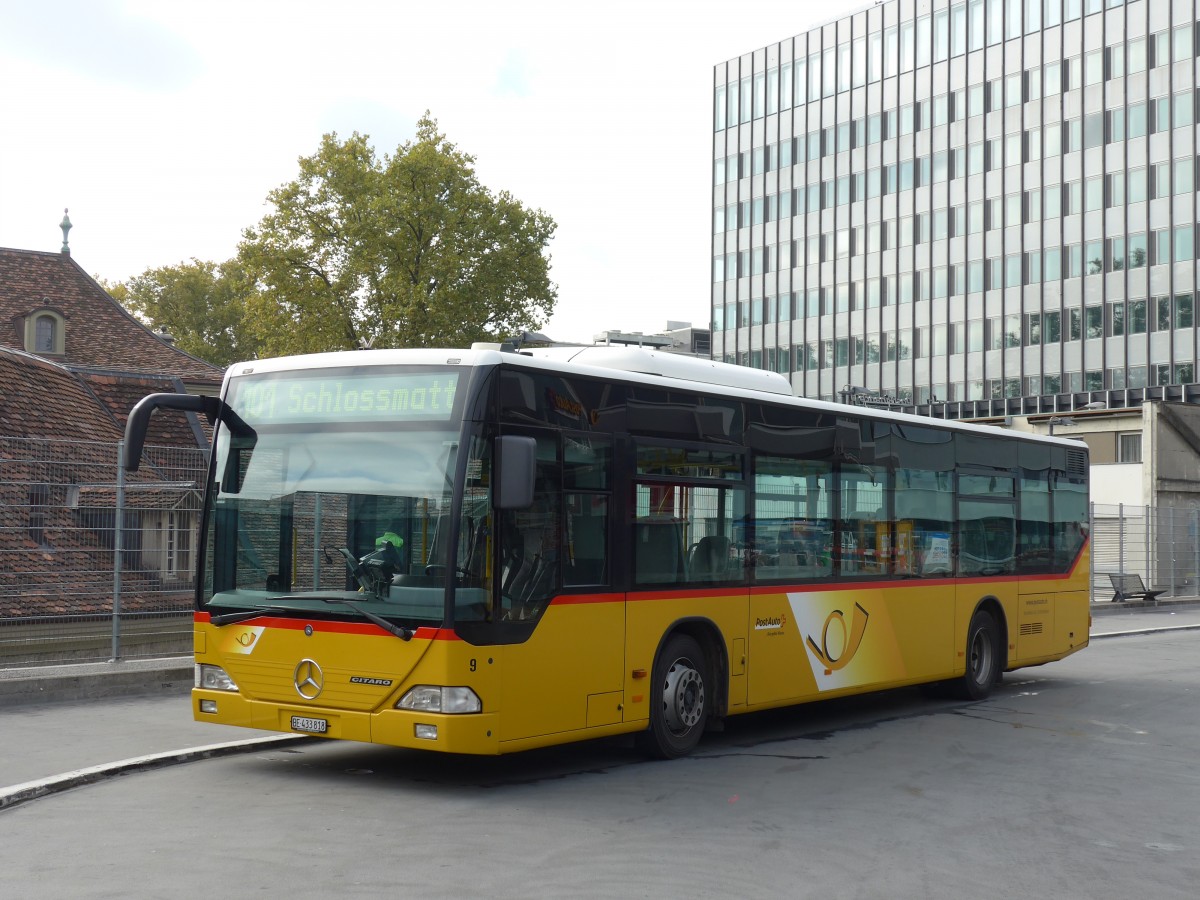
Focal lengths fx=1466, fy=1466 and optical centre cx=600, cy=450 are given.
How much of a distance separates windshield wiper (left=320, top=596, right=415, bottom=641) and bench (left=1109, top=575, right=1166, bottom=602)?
29534 millimetres

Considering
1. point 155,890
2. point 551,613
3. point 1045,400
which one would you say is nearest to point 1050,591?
point 551,613

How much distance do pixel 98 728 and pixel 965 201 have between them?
63805mm

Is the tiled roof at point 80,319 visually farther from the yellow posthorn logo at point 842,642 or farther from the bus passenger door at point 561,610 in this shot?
the bus passenger door at point 561,610

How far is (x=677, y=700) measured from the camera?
11.0 meters

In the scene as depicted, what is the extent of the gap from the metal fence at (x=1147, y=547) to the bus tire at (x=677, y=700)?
26.4m

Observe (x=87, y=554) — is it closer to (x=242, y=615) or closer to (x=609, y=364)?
(x=242, y=615)

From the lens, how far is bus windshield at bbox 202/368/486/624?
9195 millimetres

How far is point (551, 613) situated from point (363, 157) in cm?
4682

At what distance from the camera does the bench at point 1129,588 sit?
35531mm

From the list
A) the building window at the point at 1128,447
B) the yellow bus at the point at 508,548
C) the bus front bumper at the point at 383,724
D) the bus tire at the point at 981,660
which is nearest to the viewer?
the bus front bumper at the point at 383,724

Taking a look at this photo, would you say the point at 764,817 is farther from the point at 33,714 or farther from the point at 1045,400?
the point at 1045,400

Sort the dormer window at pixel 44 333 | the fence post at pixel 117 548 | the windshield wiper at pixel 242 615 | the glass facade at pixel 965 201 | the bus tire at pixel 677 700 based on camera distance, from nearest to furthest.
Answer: the windshield wiper at pixel 242 615
the bus tire at pixel 677 700
the fence post at pixel 117 548
the dormer window at pixel 44 333
the glass facade at pixel 965 201

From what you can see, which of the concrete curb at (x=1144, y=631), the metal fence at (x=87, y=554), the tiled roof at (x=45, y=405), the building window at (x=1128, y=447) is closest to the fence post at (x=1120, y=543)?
the concrete curb at (x=1144, y=631)

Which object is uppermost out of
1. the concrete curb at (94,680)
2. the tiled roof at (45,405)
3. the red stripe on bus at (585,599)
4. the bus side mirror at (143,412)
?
the tiled roof at (45,405)
